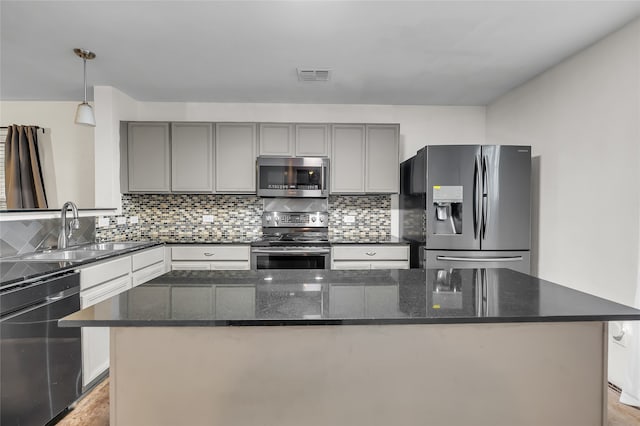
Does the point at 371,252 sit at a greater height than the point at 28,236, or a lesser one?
lesser

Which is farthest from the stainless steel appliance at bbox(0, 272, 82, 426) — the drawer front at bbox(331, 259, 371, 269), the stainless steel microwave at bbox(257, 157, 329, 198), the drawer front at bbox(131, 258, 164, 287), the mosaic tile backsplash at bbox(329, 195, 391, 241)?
the mosaic tile backsplash at bbox(329, 195, 391, 241)

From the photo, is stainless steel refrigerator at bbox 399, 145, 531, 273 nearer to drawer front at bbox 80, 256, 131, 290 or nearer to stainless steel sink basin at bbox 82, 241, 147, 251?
drawer front at bbox 80, 256, 131, 290

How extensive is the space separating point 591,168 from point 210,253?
333 cm

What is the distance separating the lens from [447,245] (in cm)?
321

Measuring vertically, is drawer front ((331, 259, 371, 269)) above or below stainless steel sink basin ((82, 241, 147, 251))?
below

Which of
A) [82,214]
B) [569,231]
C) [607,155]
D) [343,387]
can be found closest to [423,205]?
[569,231]

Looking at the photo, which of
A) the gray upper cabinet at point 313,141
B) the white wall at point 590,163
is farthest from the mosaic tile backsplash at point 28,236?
the white wall at point 590,163

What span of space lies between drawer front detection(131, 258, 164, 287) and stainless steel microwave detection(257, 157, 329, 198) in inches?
47.3

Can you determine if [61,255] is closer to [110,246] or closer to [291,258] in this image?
[110,246]

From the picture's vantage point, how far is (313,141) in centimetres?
378

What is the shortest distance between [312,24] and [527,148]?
7.01 ft

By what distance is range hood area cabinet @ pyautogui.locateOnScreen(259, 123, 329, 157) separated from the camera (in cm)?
377

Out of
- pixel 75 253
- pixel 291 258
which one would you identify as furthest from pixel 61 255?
pixel 291 258

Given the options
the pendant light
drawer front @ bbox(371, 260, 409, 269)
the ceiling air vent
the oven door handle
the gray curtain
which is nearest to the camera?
the pendant light
